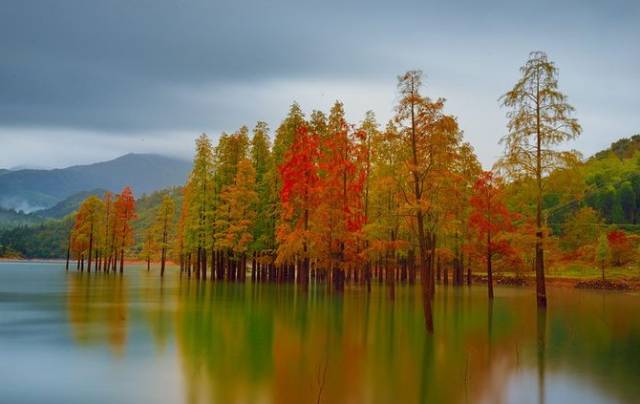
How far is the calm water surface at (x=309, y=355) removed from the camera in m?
14.0

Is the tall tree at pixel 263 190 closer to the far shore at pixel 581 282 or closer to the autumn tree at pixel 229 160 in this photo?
the autumn tree at pixel 229 160

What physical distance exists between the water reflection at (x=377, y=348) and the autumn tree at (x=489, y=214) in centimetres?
781

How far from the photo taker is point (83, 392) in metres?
13.8

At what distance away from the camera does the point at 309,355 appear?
61.3ft

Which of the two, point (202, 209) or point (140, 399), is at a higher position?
point (202, 209)

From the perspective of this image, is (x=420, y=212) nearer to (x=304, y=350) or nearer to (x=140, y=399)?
(x=304, y=350)

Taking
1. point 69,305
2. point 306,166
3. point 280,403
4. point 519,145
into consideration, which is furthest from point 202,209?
point 280,403

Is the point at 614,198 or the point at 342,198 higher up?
the point at 614,198

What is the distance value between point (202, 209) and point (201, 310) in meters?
38.0

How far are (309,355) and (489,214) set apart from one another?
29370 mm

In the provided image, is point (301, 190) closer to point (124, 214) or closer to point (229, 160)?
point (229, 160)

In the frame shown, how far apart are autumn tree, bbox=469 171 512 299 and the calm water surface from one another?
1032 cm

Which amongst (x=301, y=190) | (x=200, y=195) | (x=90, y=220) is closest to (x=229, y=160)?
(x=200, y=195)

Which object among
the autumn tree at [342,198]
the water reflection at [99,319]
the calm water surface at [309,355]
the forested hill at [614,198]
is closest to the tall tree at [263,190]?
the autumn tree at [342,198]
